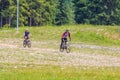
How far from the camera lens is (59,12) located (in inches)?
4734

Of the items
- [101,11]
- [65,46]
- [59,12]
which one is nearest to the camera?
[65,46]

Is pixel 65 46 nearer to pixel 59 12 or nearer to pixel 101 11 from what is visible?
pixel 101 11

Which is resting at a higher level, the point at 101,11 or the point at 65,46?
the point at 65,46

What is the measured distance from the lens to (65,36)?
40844 mm

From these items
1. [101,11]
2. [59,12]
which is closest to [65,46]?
[101,11]

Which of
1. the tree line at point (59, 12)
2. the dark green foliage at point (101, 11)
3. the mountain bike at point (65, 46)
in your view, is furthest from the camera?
the tree line at point (59, 12)

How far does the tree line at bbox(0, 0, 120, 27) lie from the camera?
324 ft

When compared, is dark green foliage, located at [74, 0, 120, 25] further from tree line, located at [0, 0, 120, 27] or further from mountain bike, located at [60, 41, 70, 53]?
mountain bike, located at [60, 41, 70, 53]

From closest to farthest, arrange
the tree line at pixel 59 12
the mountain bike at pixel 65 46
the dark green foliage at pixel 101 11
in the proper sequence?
the mountain bike at pixel 65 46 < the dark green foliage at pixel 101 11 < the tree line at pixel 59 12

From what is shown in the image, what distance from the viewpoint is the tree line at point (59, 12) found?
9862cm

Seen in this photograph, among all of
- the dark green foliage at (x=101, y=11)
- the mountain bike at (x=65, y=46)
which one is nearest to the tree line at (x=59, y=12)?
the dark green foliage at (x=101, y=11)

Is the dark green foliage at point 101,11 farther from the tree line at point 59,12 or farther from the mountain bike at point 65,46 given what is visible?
the mountain bike at point 65,46

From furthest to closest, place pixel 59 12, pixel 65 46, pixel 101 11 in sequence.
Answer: pixel 59 12
pixel 101 11
pixel 65 46

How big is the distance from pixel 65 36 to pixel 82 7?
201 feet
